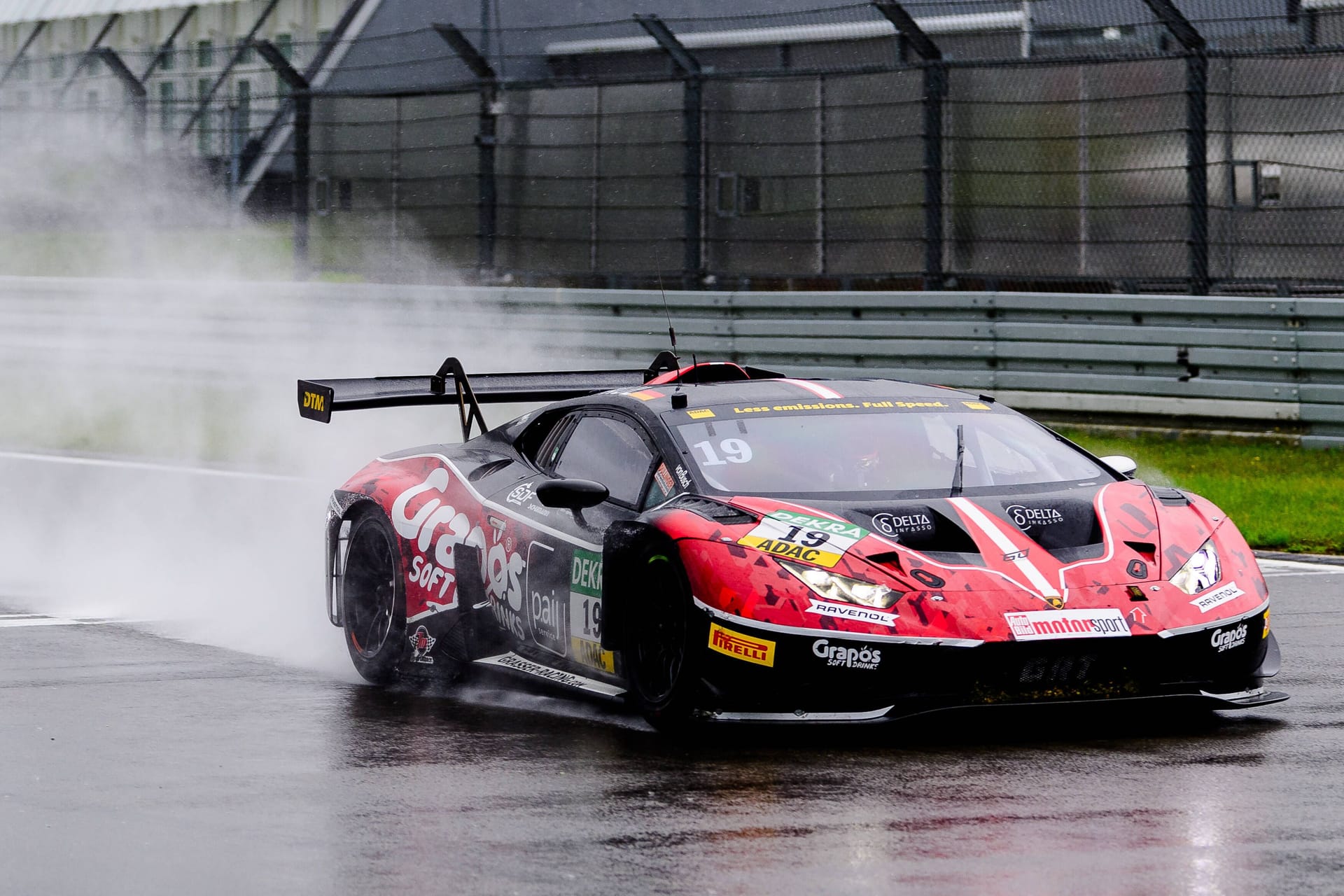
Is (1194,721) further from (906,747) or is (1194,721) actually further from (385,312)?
(385,312)

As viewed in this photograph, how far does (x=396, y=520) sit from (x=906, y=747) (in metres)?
2.73

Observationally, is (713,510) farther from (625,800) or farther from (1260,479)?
(1260,479)

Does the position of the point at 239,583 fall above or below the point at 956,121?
below

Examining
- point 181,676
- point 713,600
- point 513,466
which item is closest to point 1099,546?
point 713,600

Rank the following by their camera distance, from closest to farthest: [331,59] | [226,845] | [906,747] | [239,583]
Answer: [226,845] < [906,747] < [239,583] < [331,59]

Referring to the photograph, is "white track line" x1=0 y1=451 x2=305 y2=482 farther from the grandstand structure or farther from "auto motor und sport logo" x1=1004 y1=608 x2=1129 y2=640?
"auto motor und sport logo" x1=1004 y1=608 x2=1129 y2=640

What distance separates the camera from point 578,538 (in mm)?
7473

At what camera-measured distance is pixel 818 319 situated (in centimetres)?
1744

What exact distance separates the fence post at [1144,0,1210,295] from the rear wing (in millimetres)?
7180

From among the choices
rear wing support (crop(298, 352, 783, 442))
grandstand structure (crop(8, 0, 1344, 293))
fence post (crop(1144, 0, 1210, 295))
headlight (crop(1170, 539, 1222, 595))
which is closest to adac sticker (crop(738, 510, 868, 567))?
headlight (crop(1170, 539, 1222, 595))

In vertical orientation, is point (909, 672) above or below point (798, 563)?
below

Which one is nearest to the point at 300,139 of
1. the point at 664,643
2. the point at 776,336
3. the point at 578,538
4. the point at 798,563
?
the point at 776,336

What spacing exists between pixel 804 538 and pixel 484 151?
13.4 meters

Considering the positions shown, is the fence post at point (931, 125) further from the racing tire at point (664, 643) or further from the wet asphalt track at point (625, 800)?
the racing tire at point (664, 643)
